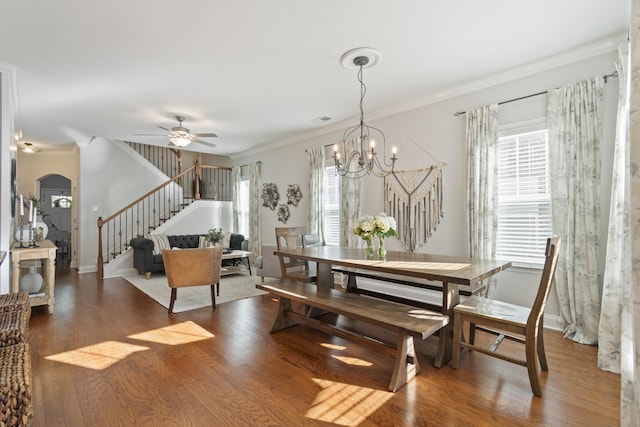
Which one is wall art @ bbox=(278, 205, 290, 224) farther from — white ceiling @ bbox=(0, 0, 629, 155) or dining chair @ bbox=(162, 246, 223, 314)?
dining chair @ bbox=(162, 246, 223, 314)

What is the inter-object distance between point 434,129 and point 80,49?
400 centimetres

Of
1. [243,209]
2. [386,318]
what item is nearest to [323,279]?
[386,318]

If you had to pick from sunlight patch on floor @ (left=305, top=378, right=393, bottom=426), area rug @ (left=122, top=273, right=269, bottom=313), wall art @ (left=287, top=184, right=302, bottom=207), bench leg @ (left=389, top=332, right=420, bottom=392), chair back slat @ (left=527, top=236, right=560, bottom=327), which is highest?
wall art @ (left=287, top=184, right=302, bottom=207)

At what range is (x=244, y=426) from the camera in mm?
1872

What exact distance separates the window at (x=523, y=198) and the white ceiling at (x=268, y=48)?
2.90 feet

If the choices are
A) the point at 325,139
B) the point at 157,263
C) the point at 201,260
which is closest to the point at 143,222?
the point at 157,263

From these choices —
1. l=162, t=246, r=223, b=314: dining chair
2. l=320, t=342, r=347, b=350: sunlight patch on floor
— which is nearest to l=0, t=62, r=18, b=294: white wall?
l=162, t=246, r=223, b=314: dining chair

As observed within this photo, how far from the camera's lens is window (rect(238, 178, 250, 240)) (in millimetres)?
7969

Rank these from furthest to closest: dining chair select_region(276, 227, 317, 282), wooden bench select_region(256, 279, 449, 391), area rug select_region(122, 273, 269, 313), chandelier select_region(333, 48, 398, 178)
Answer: area rug select_region(122, 273, 269, 313), dining chair select_region(276, 227, 317, 282), chandelier select_region(333, 48, 398, 178), wooden bench select_region(256, 279, 449, 391)

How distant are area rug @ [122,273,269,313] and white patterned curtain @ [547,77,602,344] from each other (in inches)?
151

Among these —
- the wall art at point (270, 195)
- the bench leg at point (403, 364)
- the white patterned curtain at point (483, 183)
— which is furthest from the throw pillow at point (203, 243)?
the bench leg at point (403, 364)

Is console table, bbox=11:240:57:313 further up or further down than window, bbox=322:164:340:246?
further down

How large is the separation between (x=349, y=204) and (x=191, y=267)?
2535 millimetres

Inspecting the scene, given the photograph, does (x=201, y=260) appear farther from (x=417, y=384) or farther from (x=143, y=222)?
(x=143, y=222)
